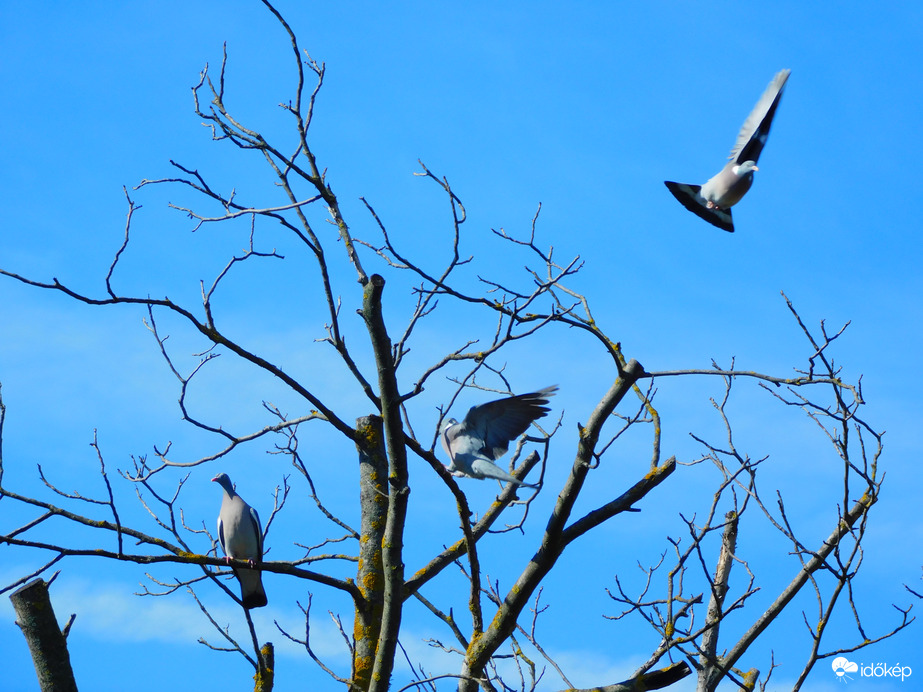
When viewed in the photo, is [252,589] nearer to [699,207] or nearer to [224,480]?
[224,480]

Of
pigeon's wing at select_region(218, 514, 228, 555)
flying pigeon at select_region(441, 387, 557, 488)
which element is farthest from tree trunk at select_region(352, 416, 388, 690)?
pigeon's wing at select_region(218, 514, 228, 555)

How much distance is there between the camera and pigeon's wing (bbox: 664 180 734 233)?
19.0 ft

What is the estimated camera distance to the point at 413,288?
370cm

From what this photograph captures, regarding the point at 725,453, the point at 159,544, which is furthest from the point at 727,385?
the point at 159,544

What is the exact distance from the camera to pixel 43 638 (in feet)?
10.8

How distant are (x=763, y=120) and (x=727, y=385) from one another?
6.49 ft

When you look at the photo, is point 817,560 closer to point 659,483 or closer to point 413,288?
point 659,483

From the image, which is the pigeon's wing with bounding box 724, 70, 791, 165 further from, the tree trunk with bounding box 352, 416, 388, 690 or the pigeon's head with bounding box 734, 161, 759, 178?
the tree trunk with bounding box 352, 416, 388, 690

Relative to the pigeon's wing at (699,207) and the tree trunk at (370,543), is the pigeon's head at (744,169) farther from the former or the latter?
the tree trunk at (370,543)

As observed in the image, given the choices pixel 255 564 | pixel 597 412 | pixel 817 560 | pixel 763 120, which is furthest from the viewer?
pixel 763 120

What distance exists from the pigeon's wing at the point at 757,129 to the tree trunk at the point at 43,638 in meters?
4.66

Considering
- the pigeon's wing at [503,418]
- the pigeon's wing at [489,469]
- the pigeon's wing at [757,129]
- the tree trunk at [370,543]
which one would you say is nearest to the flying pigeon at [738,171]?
the pigeon's wing at [757,129]

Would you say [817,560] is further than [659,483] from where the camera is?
Yes

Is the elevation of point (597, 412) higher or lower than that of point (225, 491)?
lower
